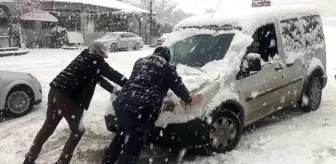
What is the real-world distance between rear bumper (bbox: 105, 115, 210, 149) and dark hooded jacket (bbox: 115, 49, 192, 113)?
0.59 m

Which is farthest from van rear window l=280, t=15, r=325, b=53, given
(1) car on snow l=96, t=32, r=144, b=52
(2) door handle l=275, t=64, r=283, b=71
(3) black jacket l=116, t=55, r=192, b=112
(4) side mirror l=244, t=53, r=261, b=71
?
(1) car on snow l=96, t=32, r=144, b=52

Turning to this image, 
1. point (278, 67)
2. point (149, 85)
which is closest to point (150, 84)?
point (149, 85)

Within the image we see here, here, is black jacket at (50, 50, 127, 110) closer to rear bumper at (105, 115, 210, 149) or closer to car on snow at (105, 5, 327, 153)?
car on snow at (105, 5, 327, 153)

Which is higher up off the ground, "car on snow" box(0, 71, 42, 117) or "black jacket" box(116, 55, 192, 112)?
"black jacket" box(116, 55, 192, 112)

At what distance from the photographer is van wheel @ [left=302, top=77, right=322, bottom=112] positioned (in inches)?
278

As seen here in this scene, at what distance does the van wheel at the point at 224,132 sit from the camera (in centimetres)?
490

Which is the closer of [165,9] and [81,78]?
[81,78]

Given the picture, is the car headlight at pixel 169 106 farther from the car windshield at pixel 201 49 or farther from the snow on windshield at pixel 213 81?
the car windshield at pixel 201 49

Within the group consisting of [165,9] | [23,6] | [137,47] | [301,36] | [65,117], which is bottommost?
[137,47]

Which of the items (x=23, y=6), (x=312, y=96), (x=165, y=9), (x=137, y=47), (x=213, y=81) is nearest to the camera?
(x=213, y=81)

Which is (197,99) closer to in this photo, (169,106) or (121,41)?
(169,106)

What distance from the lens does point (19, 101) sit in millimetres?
7402

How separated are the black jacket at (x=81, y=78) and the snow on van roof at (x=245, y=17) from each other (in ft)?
7.49

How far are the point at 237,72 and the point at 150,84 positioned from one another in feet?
5.62
